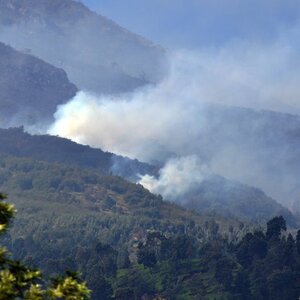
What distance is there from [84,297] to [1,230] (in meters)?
5.22

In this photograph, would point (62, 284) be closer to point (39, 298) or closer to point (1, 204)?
point (39, 298)

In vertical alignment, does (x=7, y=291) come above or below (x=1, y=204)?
below

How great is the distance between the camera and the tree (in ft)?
138

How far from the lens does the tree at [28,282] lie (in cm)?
4204

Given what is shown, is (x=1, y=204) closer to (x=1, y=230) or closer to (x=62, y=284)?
(x=1, y=230)

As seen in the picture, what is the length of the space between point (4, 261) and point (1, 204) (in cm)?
279

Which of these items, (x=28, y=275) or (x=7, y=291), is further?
(x=28, y=275)

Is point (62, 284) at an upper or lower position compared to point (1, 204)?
lower

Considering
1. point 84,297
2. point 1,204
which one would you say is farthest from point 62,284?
point 1,204

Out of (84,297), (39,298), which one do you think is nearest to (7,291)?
(39,298)

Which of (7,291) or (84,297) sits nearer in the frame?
(7,291)

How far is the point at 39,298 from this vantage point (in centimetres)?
4150

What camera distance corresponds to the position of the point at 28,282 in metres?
43.7

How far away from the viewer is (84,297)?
43.9 meters
